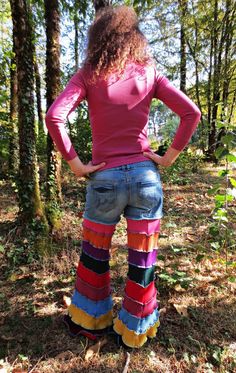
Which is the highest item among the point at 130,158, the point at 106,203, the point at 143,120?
the point at 143,120

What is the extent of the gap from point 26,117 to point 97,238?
2032mm

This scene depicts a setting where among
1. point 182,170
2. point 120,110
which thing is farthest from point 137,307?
point 182,170

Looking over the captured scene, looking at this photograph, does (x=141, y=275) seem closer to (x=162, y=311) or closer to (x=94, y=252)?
(x=94, y=252)

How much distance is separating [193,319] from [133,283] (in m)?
0.79

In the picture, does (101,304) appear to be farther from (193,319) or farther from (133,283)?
(193,319)

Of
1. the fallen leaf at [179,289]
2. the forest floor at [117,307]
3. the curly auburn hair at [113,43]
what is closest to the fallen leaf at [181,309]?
the forest floor at [117,307]

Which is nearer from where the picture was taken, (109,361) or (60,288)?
(109,361)

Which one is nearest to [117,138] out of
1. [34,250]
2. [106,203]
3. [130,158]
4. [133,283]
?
[130,158]

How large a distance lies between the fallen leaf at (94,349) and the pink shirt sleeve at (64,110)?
1.41m

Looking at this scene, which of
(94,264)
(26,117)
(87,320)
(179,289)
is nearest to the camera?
(94,264)

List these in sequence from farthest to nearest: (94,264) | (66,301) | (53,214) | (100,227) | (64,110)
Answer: (53,214), (66,301), (94,264), (100,227), (64,110)

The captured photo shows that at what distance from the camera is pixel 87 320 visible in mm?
2314

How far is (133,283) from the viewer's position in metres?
2.16

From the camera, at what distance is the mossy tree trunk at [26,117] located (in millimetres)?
3373
